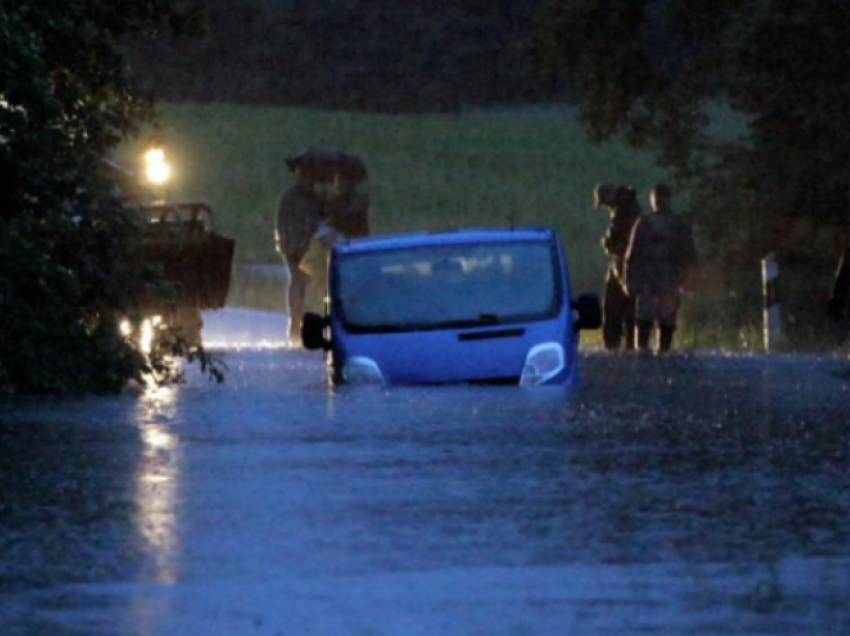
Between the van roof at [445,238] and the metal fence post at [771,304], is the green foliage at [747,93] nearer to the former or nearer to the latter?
the metal fence post at [771,304]

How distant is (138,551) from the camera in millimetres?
10602

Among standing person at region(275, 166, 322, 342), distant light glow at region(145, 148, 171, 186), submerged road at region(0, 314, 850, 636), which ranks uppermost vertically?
distant light glow at region(145, 148, 171, 186)

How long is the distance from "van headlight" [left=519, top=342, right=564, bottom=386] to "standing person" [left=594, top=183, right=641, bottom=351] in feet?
33.5

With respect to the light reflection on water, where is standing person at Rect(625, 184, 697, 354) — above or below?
above

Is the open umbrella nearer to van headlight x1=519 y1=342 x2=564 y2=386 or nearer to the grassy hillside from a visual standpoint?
van headlight x1=519 y1=342 x2=564 y2=386

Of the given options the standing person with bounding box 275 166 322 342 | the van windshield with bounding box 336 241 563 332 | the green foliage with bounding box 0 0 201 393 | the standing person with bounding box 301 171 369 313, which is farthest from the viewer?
the standing person with bounding box 301 171 369 313

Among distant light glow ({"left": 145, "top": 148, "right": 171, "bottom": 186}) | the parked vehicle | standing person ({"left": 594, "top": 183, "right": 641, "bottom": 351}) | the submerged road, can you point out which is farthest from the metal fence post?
the submerged road

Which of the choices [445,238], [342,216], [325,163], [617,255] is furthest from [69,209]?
[342,216]

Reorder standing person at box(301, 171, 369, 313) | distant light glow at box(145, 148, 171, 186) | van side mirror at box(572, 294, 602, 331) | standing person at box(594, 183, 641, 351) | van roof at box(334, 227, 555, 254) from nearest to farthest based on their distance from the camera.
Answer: van side mirror at box(572, 294, 602, 331)
van roof at box(334, 227, 555, 254)
standing person at box(594, 183, 641, 351)
distant light glow at box(145, 148, 171, 186)
standing person at box(301, 171, 369, 313)

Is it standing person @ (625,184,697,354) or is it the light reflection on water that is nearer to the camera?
the light reflection on water

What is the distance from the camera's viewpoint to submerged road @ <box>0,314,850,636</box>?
9023mm

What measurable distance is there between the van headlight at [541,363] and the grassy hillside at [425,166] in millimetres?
44763

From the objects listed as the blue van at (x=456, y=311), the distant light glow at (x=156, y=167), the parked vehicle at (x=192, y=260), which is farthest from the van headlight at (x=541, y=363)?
the distant light glow at (x=156, y=167)

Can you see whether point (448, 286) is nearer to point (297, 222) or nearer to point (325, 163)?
point (297, 222)
